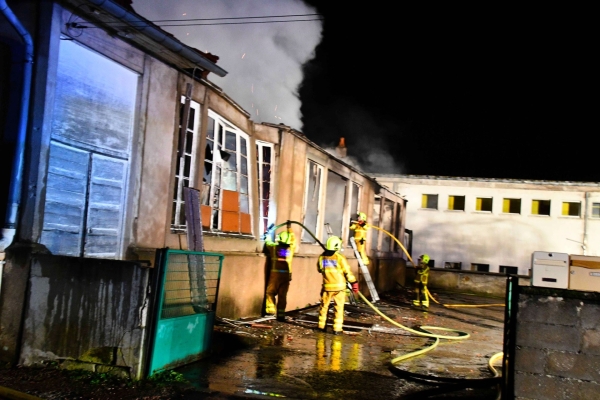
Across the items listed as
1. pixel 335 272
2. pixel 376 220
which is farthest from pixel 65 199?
pixel 376 220

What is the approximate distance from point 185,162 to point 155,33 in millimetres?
2239

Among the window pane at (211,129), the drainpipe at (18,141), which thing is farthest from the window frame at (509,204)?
the drainpipe at (18,141)

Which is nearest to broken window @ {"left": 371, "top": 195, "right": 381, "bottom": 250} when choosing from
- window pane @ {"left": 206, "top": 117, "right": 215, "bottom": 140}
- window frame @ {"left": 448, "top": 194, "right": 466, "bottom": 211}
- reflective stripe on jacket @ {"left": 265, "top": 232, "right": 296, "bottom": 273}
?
reflective stripe on jacket @ {"left": 265, "top": 232, "right": 296, "bottom": 273}

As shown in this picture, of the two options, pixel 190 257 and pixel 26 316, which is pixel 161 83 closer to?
pixel 190 257

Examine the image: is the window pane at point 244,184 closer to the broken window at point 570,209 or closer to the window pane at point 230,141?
the window pane at point 230,141

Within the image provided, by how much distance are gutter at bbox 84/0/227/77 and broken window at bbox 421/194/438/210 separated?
2850 centimetres

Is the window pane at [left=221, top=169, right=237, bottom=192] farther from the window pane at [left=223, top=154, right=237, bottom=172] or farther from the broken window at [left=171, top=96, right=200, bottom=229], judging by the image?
the broken window at [left=171, top=96, right=200, bottom=229]

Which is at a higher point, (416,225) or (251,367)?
(416,225)

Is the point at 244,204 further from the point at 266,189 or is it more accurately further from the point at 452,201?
the point at 452,201

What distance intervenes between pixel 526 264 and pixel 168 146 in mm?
30301

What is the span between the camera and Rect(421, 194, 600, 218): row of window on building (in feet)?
111

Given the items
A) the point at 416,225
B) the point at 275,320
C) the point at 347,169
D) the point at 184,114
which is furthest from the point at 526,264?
the point at 184,114

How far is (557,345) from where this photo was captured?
4.16m

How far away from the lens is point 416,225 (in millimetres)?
Result: 36125
